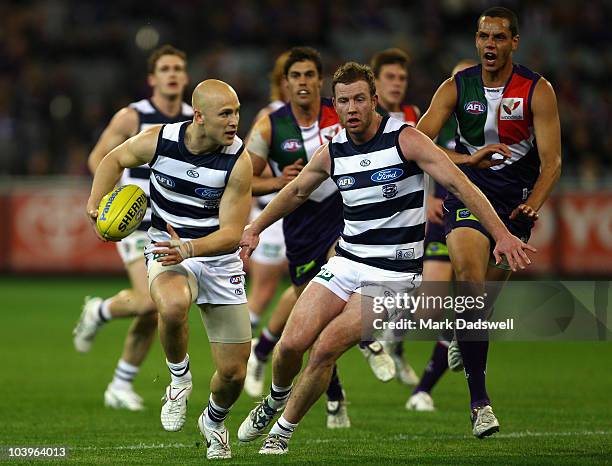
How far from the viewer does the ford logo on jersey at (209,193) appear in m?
7.53

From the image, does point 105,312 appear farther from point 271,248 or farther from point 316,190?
point 316,190

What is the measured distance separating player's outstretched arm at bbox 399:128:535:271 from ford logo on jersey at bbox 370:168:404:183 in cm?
11

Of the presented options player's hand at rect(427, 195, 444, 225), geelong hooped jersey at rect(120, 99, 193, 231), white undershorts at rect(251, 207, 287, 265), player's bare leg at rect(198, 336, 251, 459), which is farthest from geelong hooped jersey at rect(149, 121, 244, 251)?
white undershorts at rect(251, 207, 287, 265)

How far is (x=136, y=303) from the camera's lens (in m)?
9.89

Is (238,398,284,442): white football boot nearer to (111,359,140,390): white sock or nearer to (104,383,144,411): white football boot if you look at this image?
(104,383,144,411): white football boot

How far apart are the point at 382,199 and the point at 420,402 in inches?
111

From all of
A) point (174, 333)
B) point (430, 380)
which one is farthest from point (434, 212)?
point (174, 333)

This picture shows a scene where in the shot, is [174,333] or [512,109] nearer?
[174,333]

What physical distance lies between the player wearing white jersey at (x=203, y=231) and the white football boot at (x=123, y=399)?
2176 mm

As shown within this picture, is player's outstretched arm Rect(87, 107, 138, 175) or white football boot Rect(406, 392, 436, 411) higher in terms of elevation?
player's outstretched arm Rect(87, 107, 138, 175)

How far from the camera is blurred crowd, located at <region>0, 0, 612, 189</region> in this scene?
2114cm

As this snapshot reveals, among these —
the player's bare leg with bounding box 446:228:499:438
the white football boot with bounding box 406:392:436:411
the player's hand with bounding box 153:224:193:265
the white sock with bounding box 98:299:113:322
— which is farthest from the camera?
the white sock with bounding box 98:299:113:322

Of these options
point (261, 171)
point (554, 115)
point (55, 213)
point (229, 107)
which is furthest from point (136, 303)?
point (55, 213)

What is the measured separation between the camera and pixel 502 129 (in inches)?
318
